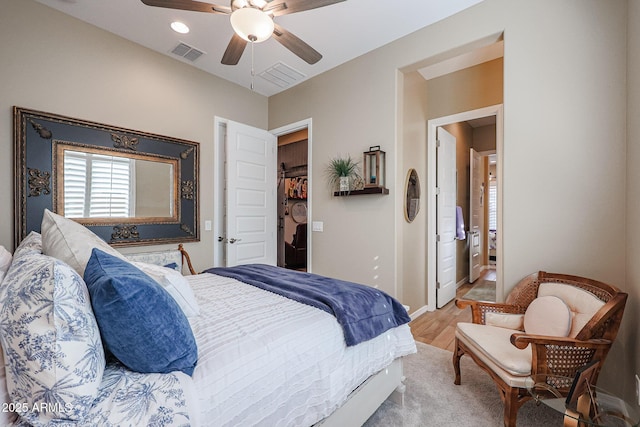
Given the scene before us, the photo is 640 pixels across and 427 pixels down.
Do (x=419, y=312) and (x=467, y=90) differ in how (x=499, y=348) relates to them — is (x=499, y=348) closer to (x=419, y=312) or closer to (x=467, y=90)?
(x=419, y=312)

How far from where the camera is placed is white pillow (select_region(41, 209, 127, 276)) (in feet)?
3.78

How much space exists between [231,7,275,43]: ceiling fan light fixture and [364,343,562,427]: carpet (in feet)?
8.52

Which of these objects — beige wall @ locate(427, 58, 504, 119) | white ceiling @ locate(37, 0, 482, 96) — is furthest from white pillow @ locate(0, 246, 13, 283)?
beige wall @ locate(427, 58, 504, 119)

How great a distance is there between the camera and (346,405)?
4.64ft

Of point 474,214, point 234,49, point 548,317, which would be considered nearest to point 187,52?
point 234,49

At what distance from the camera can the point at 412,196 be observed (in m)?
3.31

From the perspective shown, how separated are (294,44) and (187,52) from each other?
63.6 inches

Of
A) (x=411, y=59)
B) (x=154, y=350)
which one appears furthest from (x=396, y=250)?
(x=154, y=350)

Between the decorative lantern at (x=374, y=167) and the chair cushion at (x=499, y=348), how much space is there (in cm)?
156

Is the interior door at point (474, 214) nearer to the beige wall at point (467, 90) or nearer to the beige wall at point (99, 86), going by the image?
the beige wall at point (467, 90)

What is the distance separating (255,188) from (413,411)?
9.72ft

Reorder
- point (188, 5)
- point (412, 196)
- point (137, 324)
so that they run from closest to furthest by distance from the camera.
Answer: point (137, 324), point (188, 5), point (412, 196)

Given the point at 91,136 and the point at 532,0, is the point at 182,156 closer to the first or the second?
the point at 91,136

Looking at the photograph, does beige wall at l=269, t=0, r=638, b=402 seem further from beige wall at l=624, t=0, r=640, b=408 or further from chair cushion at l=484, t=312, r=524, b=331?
chair cushion at l=484, t=312, r=524, b=331
